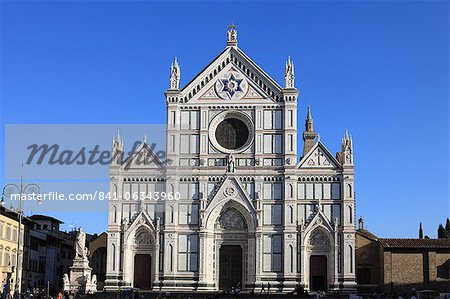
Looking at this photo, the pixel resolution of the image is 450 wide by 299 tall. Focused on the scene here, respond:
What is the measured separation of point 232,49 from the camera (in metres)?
62.0

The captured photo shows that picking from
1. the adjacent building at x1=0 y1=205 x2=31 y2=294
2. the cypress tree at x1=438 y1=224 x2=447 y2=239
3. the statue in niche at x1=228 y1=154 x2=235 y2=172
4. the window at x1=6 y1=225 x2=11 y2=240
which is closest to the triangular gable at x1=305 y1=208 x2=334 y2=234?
the statue in niche at x1=228 y1=154 x2=235 y2=172

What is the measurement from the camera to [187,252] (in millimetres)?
59406

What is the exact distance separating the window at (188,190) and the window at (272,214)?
588 cm

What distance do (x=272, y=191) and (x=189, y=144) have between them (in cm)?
791

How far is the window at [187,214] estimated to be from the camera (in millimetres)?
59938

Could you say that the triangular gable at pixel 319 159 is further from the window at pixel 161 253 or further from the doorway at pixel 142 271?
the doorway at pixel 142 271

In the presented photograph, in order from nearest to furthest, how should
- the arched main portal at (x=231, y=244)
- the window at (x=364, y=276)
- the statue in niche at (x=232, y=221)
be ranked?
the arched main portal at (x=231, y=244) → the statue in niche at (x=232, y=221) → the window at (x=364, y=276)

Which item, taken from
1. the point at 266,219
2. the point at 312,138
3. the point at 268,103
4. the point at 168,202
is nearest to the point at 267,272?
the point at 266,219

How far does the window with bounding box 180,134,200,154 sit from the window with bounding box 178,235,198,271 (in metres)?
6.99

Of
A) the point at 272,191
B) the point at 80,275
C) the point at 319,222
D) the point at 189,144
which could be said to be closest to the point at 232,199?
the point at 272,191

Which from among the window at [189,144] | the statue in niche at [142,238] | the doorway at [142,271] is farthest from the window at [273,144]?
the doorway at [142,271]

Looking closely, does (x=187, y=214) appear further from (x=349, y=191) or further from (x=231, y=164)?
(x=349, y=191)

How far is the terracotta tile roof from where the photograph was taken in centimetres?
6188

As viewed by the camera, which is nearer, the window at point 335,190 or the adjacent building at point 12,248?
the window at point 335,190
